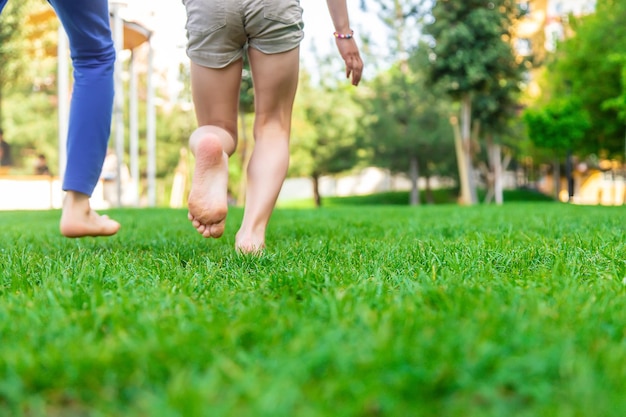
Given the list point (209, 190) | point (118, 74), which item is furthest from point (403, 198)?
point (209, 190)

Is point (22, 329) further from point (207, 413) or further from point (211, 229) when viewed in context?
point (211, 229)

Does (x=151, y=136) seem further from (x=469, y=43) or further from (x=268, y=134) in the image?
(x=268, y=134)

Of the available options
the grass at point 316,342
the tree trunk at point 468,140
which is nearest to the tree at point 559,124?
the tree trunk at point 468,140

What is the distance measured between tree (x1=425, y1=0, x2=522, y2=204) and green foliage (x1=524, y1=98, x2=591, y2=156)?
2.42 m

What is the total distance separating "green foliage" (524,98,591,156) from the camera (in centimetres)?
1889

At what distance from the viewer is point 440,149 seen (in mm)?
27594

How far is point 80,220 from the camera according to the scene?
267 cm

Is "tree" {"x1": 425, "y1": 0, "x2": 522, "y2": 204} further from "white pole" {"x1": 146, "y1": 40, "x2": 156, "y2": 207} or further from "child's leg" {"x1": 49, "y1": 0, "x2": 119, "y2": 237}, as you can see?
"child's leg" {"x1": 49, "y1": 0, "x2": 119, "y2": 237}

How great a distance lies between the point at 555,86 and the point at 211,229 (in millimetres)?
24606

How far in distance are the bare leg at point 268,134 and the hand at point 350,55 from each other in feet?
0.71

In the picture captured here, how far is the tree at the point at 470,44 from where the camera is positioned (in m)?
16.9

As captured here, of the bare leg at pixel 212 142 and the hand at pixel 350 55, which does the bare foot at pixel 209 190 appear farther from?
the hand at pixel 350 55

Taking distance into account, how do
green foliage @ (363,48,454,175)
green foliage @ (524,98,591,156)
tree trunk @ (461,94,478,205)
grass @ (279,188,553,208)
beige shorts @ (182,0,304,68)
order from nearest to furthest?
beige shorts @ (182,0,304,68), tree trunk @ (461,94,478,205), green foliage @ (524,98,591,156), green foliage @ (363,48,454,175), grass @ (279,188,553,208)

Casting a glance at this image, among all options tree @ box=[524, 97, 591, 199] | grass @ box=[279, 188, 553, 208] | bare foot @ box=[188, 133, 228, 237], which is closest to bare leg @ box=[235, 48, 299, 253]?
bare foot @ box=[188, 133, 228, 237]
